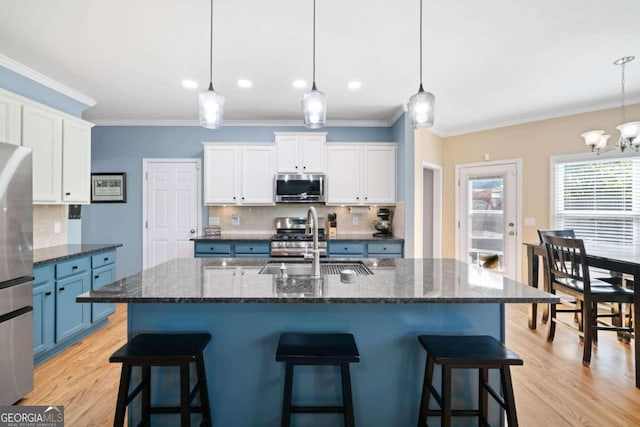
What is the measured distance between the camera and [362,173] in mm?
4352

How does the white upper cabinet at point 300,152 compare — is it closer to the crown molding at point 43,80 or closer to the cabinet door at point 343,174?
the cabinet door at point 343,174

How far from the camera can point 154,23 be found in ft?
7.43

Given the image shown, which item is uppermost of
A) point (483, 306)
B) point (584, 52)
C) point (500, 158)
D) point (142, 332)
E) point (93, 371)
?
point (584, 52)

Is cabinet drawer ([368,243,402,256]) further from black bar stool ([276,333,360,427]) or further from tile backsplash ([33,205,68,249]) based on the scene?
tile backsplash ([33,205,68,249])

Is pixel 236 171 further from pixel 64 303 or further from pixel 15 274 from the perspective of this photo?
pixel 15 274

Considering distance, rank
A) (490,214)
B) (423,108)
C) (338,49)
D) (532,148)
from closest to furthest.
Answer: (423,108)
(338,49)
(532,148)
(490,214)

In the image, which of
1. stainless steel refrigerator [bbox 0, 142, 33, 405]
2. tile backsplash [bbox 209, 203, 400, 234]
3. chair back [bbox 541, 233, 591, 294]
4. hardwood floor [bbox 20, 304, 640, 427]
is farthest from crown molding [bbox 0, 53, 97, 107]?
chair back [bbox 541, 233, 591, 294]

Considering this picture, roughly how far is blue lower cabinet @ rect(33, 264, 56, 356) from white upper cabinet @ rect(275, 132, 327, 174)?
8.85 feet

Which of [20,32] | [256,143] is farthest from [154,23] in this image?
[256,143]

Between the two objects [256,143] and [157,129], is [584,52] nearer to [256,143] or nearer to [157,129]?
[256,143]

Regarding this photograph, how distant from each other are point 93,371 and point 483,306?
9.75 feet

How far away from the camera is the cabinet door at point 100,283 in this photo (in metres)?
3.13

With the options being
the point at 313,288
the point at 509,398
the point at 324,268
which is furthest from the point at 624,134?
the point at 313,288

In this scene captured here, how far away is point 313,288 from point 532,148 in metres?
4.37
